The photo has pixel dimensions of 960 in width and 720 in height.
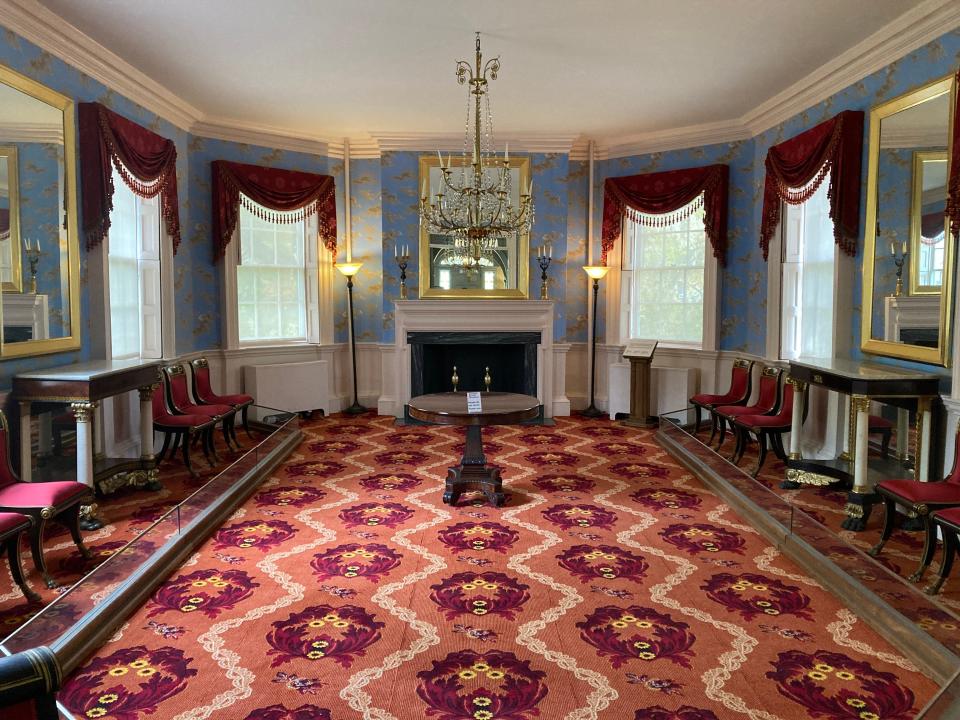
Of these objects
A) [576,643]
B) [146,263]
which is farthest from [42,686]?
[146,263]

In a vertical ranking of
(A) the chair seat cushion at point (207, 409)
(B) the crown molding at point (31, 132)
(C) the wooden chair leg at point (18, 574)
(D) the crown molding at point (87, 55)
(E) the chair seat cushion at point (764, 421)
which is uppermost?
(D) the crown molding at point (87, 55)

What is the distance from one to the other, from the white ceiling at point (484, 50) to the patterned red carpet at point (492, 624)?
3118mm

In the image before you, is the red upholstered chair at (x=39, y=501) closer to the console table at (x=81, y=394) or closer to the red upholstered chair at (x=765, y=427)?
the console table at (x=81, y=394)

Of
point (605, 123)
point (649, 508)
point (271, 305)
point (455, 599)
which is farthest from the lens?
point (271, 305)

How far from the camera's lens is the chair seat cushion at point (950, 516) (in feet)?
10.5

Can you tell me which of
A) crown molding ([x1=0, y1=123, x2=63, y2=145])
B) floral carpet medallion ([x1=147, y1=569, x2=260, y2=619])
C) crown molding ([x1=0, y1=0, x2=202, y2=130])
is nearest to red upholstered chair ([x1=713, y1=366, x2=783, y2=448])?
floral carpet medallion ([x1=147, y1=569, x2=260, y2=619])

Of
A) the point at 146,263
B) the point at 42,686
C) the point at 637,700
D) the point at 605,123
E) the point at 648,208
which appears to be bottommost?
the point at 637,700

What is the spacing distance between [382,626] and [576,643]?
0.82 metres

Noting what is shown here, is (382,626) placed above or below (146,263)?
below

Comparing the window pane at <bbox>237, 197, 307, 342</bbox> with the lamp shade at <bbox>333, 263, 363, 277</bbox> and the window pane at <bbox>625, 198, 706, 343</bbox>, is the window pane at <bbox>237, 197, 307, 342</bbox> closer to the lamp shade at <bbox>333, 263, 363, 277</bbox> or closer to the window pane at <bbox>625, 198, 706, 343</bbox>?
the lamp shade at <bbox>333, 263, 363, 277</bbox>

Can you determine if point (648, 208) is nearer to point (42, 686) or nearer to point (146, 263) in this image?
point (146, 263)

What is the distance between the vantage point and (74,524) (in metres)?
3.88

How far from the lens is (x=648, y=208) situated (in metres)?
8.00

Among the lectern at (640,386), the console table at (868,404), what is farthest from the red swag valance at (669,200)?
the console table at (868,404)
